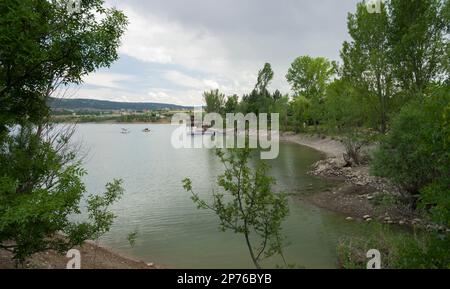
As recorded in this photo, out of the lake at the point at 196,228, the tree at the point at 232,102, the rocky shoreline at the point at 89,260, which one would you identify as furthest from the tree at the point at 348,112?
the tree at the point at 232,102

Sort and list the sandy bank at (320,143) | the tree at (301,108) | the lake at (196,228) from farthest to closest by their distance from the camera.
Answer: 1. the tree at (301,108)
2. the sandy bank at (320,143)
3. the lake at (196,228)

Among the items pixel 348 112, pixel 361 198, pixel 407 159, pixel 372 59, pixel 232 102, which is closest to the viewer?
pixel 407 159

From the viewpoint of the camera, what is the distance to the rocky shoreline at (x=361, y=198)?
17.4 meters

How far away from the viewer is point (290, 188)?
26531mm

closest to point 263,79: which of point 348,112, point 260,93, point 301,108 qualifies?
point 260,93

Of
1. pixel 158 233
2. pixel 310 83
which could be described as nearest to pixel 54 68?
pixel 158 233

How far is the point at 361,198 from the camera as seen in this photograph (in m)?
21.7

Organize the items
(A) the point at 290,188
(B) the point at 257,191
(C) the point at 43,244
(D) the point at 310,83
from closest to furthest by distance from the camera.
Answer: (C) the point at 43,244 < (B) the point at 257,191 < (A) the point at 290,188 < (D) the point at 310,83

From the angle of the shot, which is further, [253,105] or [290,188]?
[253,105]

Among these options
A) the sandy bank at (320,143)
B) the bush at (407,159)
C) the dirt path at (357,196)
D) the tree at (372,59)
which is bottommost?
the dirt path at (357,196)

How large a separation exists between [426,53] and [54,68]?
89.6 feet

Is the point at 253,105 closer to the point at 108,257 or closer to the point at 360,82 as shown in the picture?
the point at 360,82

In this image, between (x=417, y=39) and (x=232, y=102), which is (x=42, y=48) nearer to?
(x=417, y=39)

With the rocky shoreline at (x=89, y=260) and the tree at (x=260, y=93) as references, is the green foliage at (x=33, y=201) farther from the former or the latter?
the tree at (x=260, y=93)
